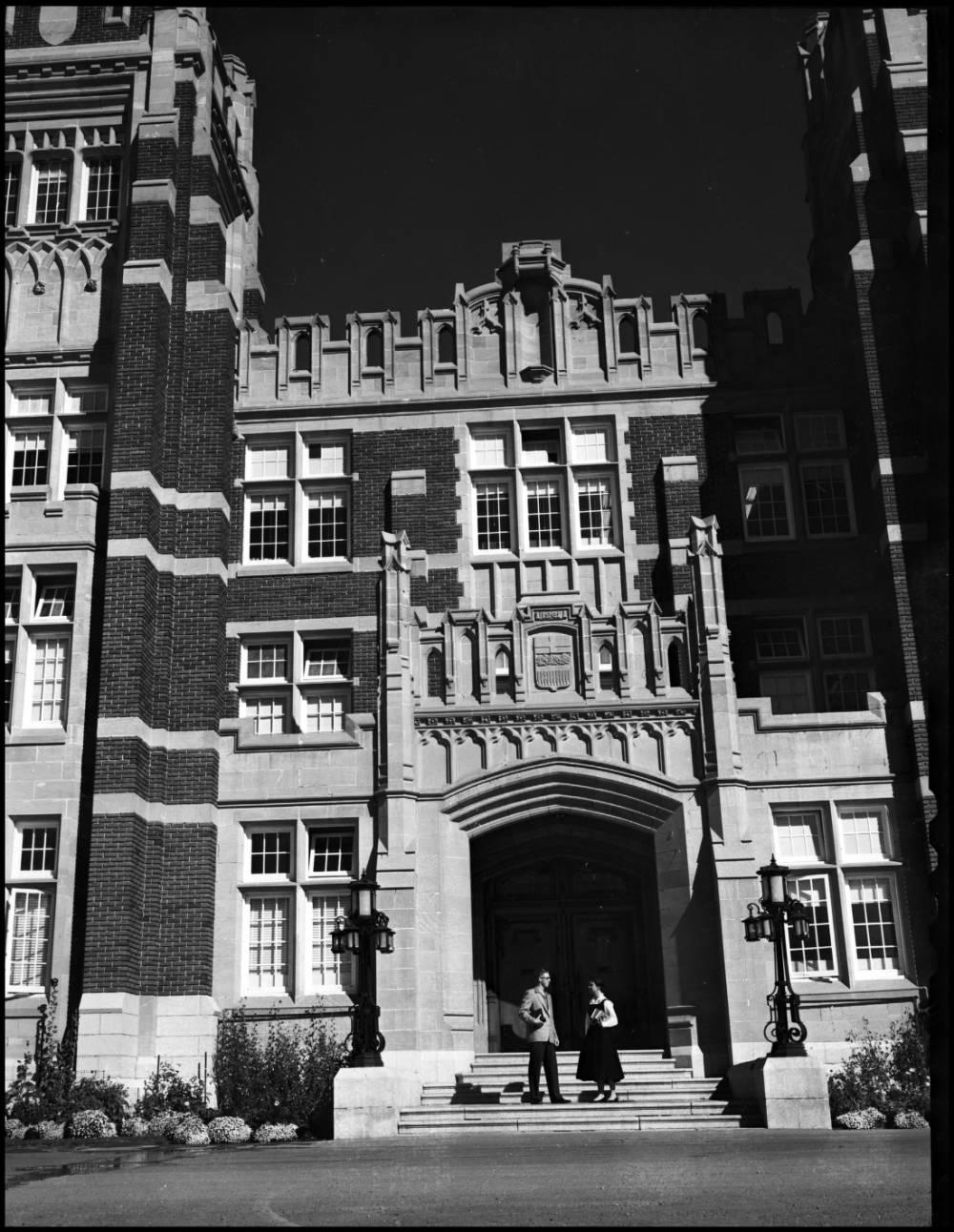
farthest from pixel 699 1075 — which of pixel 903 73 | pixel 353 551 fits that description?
pixel 903 73

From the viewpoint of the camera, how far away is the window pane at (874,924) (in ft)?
70.9

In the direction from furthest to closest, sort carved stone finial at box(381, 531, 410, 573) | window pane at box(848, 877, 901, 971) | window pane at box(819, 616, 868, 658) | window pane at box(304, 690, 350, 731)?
window pane at box(819, 616, 868, 658)
window pane at box(304, 690, 350, 731)
carved stone finial at box(381, 531, 410, 573)
window pane at box(848, 877, 901, 971)

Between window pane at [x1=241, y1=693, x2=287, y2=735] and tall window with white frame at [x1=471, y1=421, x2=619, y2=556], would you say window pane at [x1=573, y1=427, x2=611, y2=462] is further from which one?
window pane at [x1=241, y1=693, x2=287, y2=735]

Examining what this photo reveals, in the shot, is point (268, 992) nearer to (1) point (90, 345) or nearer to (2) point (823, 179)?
(1) point (90, 345)

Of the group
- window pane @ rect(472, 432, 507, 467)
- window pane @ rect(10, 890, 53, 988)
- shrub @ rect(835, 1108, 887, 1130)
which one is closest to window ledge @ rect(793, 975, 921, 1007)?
shrub @ rect(835, 1108, 887, 1130)

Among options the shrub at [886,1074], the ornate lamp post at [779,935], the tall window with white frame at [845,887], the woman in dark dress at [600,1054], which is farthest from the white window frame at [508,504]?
the shrub at [886,1074]

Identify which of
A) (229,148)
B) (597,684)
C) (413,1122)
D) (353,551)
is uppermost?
(229,148)

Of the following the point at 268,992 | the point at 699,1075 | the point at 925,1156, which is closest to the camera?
the point at 925,1156

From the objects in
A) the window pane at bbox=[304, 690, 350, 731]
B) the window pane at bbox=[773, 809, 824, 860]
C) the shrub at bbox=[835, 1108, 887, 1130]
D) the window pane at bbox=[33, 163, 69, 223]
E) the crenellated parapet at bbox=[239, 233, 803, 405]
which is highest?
the window pane at bbox=[33, 163, 69, 223]

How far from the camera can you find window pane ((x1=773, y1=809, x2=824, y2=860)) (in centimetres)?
2236

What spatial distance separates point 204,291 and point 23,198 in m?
4.48

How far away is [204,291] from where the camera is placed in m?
26.1

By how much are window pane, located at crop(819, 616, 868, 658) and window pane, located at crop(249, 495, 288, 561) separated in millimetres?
10177

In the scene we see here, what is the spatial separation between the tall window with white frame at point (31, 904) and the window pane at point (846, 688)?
13.6 metres
